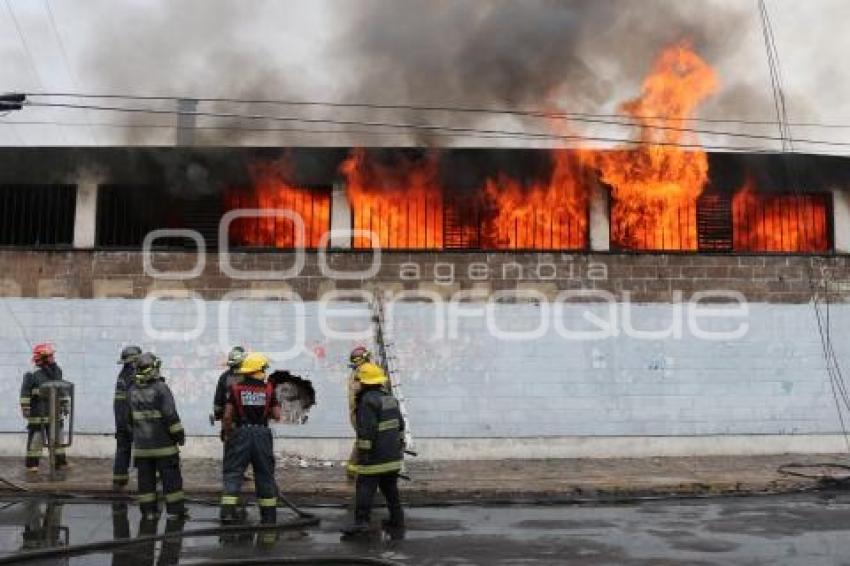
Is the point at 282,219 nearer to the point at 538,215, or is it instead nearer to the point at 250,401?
the point at 538,215

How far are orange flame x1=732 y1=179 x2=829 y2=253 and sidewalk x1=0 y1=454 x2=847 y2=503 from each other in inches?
138

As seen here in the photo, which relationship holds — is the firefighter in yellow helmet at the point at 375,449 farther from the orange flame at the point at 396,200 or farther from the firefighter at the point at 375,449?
the orange flame at the point at 396,200

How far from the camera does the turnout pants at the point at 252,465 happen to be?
24.3 feet

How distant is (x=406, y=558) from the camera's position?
252 inches

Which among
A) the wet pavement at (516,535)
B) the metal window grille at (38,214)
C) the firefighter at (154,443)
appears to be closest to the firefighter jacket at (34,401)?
the wet pavement at (516,535)

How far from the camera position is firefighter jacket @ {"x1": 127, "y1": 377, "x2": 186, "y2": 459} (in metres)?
7.73

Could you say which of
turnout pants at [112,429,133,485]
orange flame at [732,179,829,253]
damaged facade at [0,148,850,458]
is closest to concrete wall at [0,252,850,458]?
damaged facade at [0,148,850,458]

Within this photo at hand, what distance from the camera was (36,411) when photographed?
10602mm

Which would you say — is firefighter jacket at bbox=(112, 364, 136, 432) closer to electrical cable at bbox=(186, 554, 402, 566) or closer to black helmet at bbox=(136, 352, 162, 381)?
black helmet at bbox=(136, 352, 162, 381)

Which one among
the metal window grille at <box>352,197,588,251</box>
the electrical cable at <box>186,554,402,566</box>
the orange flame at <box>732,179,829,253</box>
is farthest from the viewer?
the orange flame at <box>732,179,829,253</box>

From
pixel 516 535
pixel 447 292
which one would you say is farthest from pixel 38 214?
pixel 516 535

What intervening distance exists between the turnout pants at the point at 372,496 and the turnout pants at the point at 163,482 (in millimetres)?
1771

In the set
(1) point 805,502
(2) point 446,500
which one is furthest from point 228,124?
(1) point 805,502

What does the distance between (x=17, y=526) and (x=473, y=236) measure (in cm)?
792
